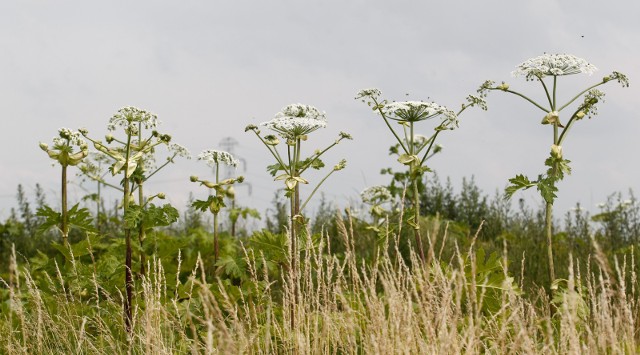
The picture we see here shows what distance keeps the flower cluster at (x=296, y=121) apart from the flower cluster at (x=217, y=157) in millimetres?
444

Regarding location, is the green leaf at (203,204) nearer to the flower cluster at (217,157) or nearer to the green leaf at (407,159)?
the flower cluster at (217,157)

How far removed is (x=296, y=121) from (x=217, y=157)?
766 mm

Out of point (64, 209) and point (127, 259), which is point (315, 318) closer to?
point (127, 259)

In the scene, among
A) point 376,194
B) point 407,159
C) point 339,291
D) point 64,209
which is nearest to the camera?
point 339,291

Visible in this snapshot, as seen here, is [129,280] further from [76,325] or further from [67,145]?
[67,145]

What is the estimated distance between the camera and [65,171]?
4.87 meters

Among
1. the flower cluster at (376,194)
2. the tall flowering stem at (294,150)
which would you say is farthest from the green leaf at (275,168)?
the flower cluster at (376,194)

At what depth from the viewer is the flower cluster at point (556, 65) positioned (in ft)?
15.1

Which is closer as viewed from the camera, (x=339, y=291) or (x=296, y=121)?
(x=339, y=291)

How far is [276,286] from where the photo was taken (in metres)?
7.36

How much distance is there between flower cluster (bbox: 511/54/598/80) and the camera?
4.61 metres

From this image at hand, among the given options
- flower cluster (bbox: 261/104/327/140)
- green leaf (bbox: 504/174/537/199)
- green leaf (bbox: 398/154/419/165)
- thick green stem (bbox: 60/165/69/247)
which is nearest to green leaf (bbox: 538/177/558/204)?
green leaf (bbox: 504/174/537/199)

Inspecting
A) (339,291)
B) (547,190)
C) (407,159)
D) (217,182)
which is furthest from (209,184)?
(547,190)

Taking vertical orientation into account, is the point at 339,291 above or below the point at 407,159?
below
